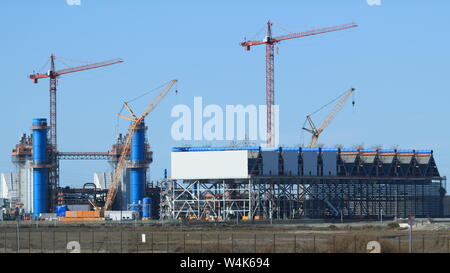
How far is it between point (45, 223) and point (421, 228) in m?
81.9

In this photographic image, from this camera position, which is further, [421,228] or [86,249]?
[421,228]
